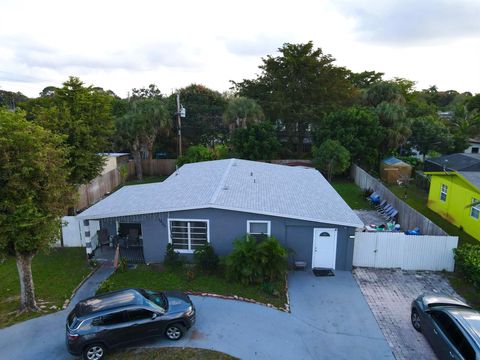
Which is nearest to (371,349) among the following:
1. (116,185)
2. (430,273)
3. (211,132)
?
(430,273)

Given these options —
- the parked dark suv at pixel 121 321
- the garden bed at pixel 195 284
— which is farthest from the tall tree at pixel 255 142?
the parked dark suv at pixel 121 321

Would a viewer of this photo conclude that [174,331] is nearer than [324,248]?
Yes

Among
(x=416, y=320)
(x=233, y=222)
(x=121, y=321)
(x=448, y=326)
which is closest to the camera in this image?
(x=448, y=326)

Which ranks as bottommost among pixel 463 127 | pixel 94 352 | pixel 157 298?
pixel 94 352

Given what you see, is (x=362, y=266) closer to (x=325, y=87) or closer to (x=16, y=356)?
(x=16, y=356)

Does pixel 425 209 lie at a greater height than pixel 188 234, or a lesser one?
lesser

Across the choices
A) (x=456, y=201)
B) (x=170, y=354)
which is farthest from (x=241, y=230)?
(x=456, y=201)

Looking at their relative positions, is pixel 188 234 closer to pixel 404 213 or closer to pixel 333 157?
pixel 404 213
